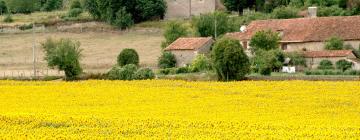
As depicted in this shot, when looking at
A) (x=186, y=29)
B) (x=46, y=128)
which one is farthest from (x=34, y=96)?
(x=186, y=29)

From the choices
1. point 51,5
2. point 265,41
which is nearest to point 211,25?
point 265,41

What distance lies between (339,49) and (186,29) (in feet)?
71.2

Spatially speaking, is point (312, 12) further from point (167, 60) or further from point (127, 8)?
point (127, 8)

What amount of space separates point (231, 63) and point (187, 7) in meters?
47.5

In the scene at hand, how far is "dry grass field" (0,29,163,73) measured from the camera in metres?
83.4

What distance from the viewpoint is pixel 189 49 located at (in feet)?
255

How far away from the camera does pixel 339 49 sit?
243 ft

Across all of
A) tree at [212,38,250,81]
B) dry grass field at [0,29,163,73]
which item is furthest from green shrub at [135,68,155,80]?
dry grass field at [0,29,163,73]

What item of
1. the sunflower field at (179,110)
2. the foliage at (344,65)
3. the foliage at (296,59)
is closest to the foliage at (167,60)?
the foliage at (296,59)

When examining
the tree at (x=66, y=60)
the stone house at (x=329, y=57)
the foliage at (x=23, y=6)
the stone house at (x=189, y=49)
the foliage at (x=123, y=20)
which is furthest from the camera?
the foliage at (x=23, y=6)

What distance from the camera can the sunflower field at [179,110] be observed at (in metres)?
29.6

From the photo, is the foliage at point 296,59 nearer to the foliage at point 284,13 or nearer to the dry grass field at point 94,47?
the dry grass field at point 94,47

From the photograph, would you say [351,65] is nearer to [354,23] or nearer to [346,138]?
[354,23]

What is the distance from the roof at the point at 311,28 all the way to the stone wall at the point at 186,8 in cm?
2356
